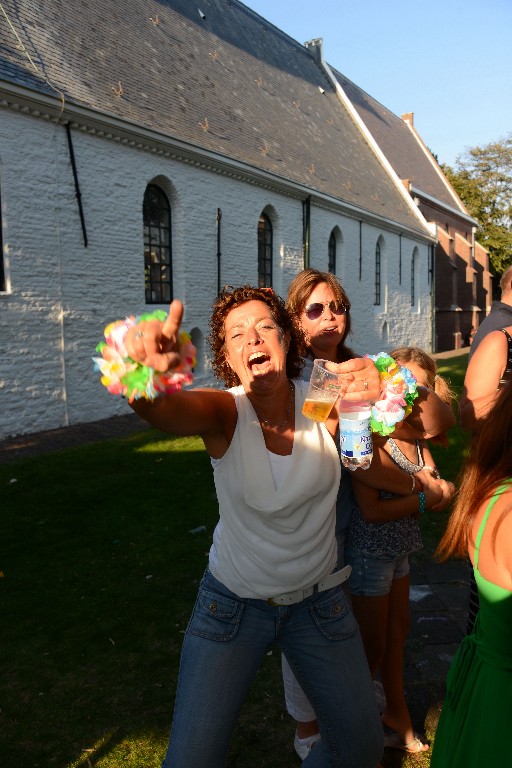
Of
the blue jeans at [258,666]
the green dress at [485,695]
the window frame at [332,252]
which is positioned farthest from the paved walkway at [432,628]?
the window frame at [332,252]

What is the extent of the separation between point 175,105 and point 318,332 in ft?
48.1

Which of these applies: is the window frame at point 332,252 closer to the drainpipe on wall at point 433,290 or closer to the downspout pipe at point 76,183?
the drainpipe on wall at point 433,290

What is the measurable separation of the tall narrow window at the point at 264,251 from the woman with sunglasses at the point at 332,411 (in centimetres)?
1611

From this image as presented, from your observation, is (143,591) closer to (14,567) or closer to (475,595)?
(14,567)

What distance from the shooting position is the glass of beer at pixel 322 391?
202cm

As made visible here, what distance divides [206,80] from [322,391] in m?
18.3

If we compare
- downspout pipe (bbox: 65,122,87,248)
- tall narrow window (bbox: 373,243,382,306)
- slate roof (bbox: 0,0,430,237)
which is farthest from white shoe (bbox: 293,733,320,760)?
tall narrow window (bbox: 373,243,382,306)

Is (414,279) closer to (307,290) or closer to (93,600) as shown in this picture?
(93,600)

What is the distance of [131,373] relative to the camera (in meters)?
1.64

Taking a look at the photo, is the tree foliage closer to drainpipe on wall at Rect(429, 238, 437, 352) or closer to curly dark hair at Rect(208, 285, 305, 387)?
drainpipe on wall at Rect(429, 238, 437, 352)

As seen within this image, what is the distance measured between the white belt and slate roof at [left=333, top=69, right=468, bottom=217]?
30.8 meters

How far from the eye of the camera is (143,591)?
4754mm

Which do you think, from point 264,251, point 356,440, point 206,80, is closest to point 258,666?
point 356,440

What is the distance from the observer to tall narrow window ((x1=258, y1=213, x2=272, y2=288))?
19.0m
